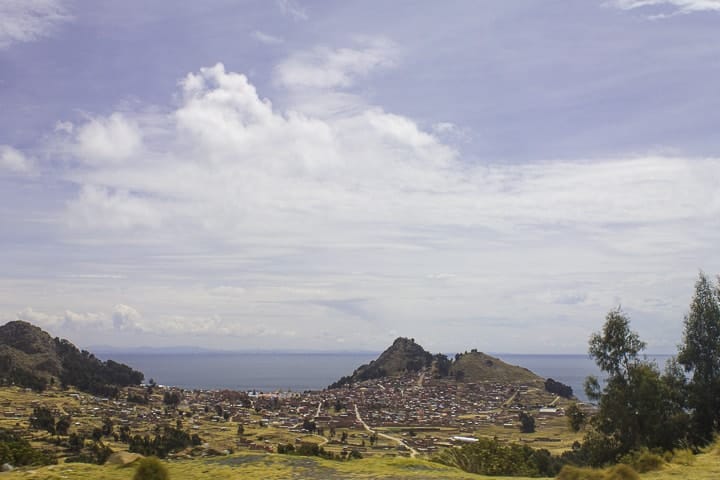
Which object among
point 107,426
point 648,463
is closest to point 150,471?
point 648,463

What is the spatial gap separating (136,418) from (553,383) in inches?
4302

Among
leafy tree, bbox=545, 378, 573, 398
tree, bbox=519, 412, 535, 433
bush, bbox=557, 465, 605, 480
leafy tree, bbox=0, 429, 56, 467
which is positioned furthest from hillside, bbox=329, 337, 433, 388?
bush, bbox=557, 465, 605, 480

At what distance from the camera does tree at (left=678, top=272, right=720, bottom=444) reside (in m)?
28.4

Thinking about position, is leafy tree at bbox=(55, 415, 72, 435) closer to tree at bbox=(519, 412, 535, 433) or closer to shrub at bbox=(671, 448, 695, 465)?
tree at bbox=(519, 412, 535, 433)

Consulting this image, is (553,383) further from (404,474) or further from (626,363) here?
(404,474)

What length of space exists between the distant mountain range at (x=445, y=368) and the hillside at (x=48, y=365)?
68.0 meters

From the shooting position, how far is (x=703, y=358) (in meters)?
29.8

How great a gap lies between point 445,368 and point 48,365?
111706 millimetres

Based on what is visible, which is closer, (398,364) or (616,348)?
(616,348)

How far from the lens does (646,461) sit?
17422 millimetres

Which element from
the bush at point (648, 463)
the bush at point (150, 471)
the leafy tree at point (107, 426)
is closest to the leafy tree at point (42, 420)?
the leafy tree at point (107, 426)

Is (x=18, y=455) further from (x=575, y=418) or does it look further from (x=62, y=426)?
(x=62, y=426)

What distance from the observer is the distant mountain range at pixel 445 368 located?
170 metres

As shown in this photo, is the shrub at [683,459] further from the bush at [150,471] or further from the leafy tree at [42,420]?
the leafy tree at [42,420]
